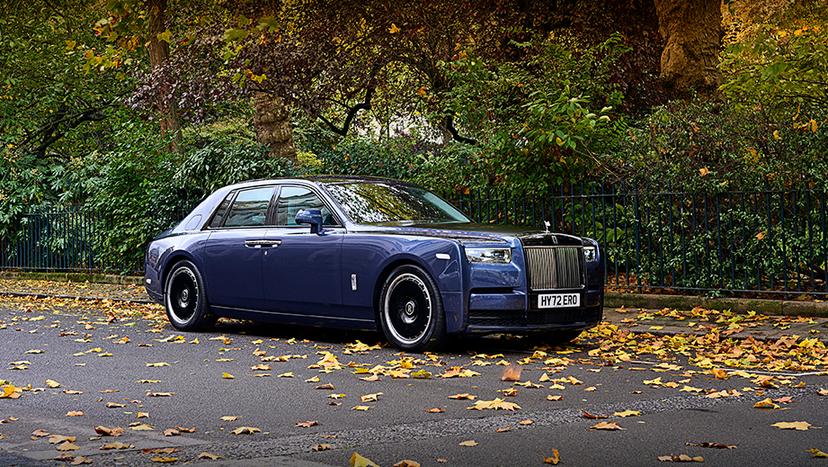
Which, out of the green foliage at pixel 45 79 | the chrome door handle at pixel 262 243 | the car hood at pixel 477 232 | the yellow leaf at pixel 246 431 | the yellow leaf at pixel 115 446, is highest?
the green foliage at pixel 45 79

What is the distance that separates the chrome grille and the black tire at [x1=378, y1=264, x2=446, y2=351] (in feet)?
2.89

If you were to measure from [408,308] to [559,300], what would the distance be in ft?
4.56

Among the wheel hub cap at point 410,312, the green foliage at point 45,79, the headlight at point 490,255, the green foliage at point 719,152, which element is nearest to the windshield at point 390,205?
the wheel hub cap at point 410,312

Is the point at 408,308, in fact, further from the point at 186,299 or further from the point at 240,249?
the point at 186,299

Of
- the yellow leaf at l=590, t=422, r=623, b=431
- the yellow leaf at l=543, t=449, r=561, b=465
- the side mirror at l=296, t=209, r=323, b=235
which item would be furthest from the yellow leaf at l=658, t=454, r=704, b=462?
the side mirror at l=296, t=209, r=323, b=235

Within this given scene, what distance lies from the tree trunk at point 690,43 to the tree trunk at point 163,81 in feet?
33.0

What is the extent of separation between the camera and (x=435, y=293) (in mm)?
11023

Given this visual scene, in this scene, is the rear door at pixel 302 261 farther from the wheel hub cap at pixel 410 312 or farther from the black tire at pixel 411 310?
the wheel hub cap at pixel 410 312

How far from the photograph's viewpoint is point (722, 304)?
14.3m

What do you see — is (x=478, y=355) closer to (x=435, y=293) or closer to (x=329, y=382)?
(x=435, y=293)

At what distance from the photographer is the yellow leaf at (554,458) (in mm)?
6172

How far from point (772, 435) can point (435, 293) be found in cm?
456

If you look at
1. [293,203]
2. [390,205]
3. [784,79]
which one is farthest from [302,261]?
[784,79]

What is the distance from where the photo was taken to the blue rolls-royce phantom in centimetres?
1097
